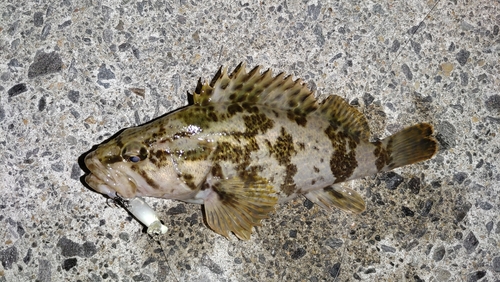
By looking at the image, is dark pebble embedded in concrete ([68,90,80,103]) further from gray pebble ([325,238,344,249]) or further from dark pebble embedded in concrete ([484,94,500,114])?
dark pebble embedded in concrete ([484,94,500,114])

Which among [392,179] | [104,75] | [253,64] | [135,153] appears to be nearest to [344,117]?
[392,179]

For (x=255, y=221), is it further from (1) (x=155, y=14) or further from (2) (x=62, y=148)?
(1) (x=155, y=14)

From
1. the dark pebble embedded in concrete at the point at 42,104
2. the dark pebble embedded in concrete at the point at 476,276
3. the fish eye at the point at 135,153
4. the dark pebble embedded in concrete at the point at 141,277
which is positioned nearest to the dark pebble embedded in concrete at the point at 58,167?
the dark pebble embedded in concrete at the point at 42,104

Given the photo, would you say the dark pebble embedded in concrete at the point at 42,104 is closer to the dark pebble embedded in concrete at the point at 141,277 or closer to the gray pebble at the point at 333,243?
the dark pebble embedded in concrete at the point at 141,277

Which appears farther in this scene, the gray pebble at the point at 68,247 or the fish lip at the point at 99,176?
the gray pebble at the point at 68,247

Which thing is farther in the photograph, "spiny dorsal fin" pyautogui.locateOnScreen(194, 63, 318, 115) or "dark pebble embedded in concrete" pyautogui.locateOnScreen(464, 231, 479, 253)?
"dark pebble embedded in concrete" pyautogui.locateOnScreen(464, 231, 479, 253)

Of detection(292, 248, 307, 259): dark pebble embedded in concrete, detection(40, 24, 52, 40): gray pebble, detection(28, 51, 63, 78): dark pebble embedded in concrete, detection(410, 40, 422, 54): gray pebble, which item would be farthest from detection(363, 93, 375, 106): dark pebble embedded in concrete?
detection(40, 24, 52, 40): gray pebble
